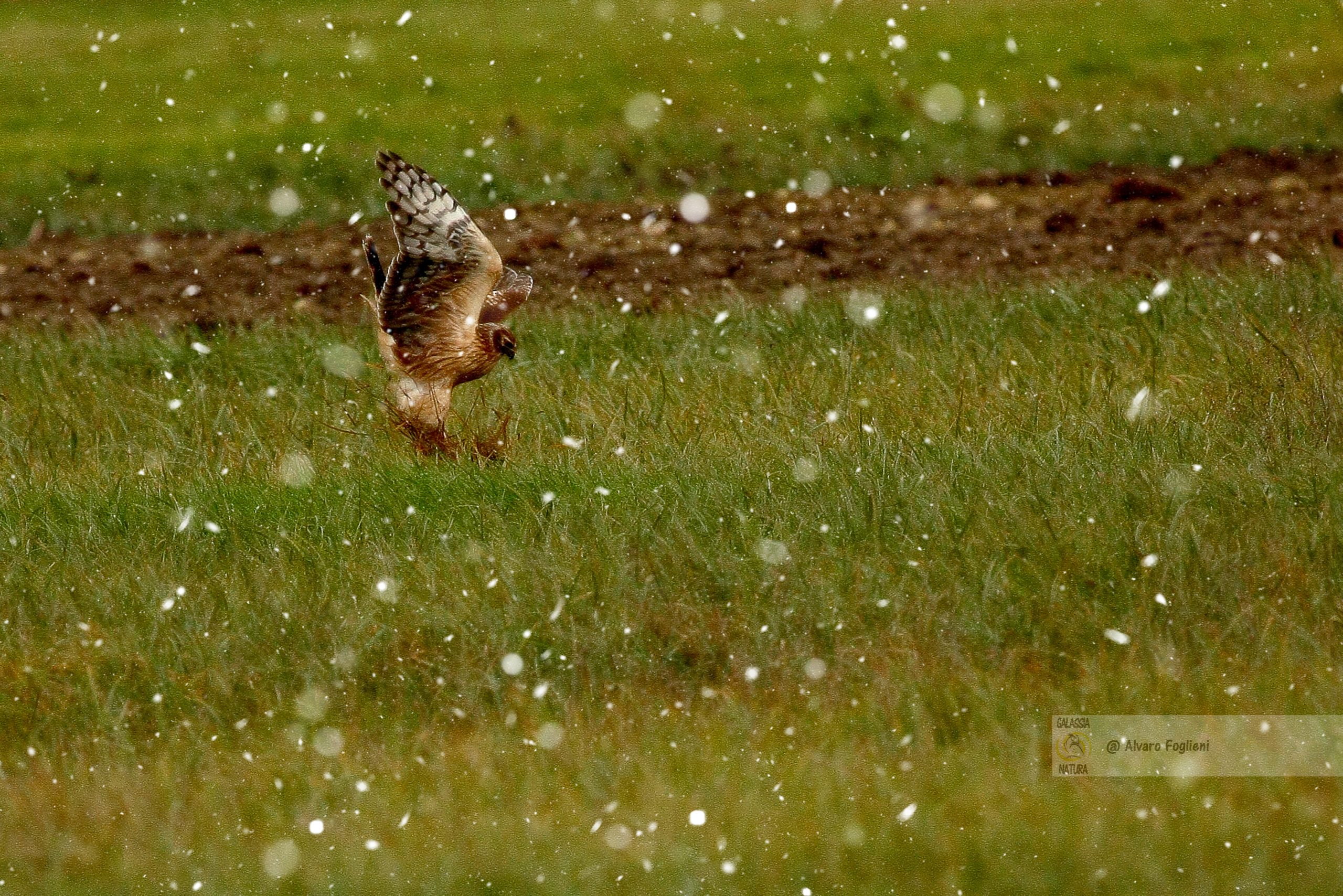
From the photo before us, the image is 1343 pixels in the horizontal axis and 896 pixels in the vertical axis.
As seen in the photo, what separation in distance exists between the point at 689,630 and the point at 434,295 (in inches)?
54.5

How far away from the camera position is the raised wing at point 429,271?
13.8 feet

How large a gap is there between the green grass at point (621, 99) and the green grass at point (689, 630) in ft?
18.1

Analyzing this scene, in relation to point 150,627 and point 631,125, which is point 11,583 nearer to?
point 150,627

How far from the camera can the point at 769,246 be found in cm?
911

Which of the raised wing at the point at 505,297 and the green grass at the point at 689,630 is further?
the raised wing at the point at 505,297

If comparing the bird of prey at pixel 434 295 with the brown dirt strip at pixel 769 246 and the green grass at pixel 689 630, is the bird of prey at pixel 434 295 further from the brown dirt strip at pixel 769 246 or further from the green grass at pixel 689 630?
the brown dirt strip at pixel 769 246

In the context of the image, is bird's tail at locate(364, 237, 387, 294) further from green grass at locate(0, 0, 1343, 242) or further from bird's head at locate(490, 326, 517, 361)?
green grass at locate(0, 0, 1343, 242)

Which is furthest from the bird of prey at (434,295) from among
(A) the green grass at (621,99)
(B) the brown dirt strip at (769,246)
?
(A) the green grass at (621,99)

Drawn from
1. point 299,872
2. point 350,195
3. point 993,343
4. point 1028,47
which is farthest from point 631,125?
point 299,872

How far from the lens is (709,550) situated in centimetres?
386

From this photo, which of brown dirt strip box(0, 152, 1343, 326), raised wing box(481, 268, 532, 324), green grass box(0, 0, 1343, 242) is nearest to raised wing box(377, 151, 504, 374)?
raised wing box(481, 268, 532, 324)

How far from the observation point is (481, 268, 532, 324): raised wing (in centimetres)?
459

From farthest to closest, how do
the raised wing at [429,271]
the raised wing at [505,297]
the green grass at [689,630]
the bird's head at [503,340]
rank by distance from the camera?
the raised wing at [505,297] → the bird's head at [503,340] → the raised wing at [429,271] → the green grass at [689,630]

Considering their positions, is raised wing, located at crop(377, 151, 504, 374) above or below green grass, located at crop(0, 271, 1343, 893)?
above
